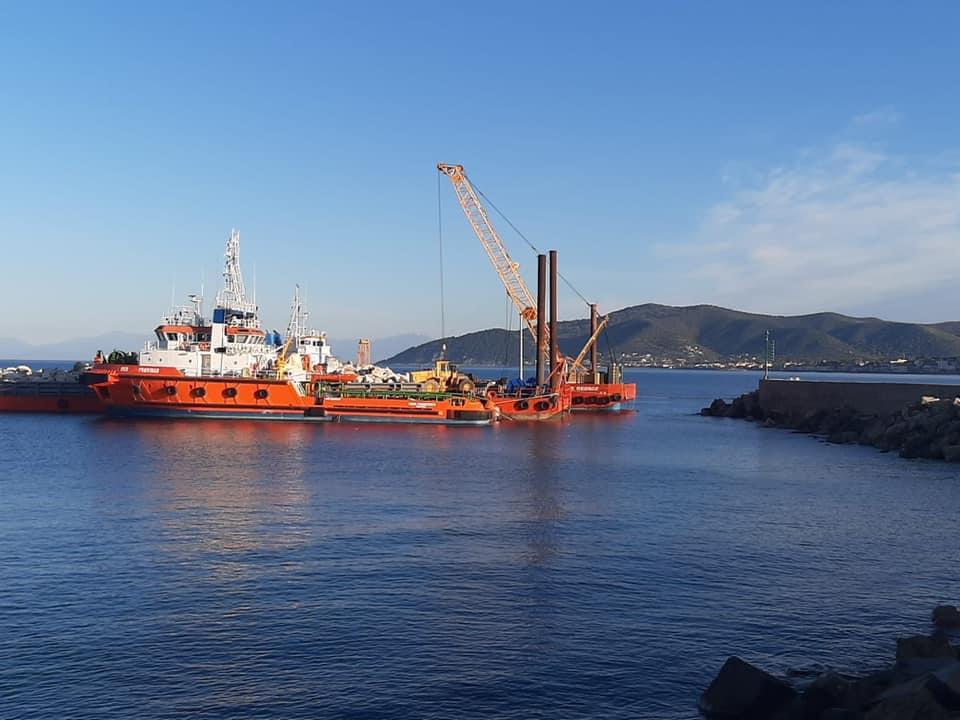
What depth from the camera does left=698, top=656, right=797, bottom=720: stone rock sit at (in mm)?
14969

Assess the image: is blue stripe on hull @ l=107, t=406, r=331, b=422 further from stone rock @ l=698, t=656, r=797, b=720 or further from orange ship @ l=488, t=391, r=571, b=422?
stone rock @ l=698, t=656, r=797, b=720

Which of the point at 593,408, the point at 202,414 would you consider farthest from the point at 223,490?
the point at 593,408

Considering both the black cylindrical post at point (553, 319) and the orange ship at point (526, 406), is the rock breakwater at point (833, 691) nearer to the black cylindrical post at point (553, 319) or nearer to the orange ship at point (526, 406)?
the orange ship at point (526, 406)

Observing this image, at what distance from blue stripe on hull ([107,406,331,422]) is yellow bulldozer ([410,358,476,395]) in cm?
1208

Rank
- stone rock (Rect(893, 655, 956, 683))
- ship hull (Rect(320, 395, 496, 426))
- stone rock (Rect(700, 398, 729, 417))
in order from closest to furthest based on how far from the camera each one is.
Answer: stone rock (Rect(893, 655, 956, 683)) → ship hull (Rect(320, 395, 496, 426)) → stone rock (Rect(700, 398, 729, 417))

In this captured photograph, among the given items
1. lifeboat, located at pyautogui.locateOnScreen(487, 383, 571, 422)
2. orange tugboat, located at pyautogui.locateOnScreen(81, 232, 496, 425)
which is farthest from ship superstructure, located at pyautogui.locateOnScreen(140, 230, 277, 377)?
lifeboat, located at pyautogui.locateOnScreen(487, 383, 571, 422)

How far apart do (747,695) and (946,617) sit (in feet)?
26.4

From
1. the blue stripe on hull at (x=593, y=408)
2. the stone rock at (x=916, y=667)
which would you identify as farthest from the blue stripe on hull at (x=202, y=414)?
the stone rock at (x=916, y=667)

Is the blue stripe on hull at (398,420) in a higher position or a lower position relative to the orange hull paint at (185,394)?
lower

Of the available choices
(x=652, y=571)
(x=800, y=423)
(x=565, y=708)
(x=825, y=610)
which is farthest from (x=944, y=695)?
(x=800, y=423)

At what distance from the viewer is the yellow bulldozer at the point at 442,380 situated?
80500 mm

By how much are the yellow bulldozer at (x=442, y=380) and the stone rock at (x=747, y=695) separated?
6465cm

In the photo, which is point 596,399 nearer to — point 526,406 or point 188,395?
point 526,406

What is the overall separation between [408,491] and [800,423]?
51190 millimetres
